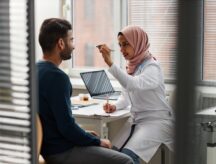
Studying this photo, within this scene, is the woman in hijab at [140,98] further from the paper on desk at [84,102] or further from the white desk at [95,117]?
the paper on desk at [84,102]

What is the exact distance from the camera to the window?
3.81 meters

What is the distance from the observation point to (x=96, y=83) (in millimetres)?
3223

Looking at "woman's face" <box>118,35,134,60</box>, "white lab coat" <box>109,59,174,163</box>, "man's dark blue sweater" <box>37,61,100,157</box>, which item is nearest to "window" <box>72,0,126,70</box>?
"woman's face" <box>118,35,134,60</box>

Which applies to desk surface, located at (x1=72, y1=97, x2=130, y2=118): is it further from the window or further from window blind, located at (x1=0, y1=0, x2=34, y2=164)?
window blind, located at (x1=0, y1=0, x2=34, y2=164)

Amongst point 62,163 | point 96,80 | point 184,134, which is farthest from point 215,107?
point 184,134

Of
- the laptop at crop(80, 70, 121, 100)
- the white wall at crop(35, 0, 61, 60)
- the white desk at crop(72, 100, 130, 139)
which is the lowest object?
the white desk at crop(72, 100, 130, 139)

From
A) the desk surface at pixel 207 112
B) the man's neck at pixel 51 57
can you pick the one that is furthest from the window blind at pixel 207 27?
the man's neck at pixel 51 57

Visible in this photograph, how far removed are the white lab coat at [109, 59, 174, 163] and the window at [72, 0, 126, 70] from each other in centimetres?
99

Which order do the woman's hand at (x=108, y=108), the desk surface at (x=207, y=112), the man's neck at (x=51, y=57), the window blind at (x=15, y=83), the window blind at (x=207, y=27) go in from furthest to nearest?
the woman's hand at (x=108, y=108)
the man's neck at (x=51, y=57)
the window blind at (x=15, y=83)
the desk surface at (x=207, y=112)
the window blind at (x=207, y=27)

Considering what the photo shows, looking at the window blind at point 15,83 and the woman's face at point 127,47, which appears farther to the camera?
the woman's face at point 127,47

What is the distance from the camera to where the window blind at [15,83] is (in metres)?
1.12

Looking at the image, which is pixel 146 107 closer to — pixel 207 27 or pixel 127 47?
pixel 127 47

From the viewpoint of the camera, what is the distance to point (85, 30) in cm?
395

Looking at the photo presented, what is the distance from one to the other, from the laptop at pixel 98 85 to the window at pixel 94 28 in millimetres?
542
